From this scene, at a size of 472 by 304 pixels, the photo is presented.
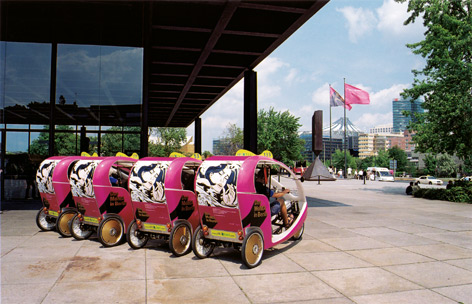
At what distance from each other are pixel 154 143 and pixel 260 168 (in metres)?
45.5

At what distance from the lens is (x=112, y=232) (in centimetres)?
712

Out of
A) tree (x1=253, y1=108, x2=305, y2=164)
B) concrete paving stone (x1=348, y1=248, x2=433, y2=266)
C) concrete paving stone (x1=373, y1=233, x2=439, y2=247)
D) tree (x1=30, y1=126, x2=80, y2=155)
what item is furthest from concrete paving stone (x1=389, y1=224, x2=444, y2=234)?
tree (x1=253, y1=108, x2=305, y2=164)

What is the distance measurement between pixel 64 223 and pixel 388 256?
6790 millimetres

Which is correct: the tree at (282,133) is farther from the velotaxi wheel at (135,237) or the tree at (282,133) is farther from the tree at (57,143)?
the velotaxi wheel at (135,237)

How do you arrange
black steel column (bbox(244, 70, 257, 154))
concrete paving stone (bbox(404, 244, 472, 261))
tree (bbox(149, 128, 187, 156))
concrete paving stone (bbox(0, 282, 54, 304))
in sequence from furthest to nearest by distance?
1. tree (bbox(149, 128, 187, 156))
2. black steel column (bbox(244, 70, 257, 154))
3. concrete paving stone (bbox(404, 244, 472, 261))
4. concrete paving stone (bbox(0, 282, 54, 304))

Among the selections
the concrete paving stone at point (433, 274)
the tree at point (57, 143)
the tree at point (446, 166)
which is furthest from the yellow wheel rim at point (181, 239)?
the tree at point (446, 166)

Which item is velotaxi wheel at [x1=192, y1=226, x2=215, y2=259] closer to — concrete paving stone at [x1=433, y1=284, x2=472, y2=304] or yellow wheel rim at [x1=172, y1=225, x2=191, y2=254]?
yellow wheel rim at [x1=172, y1=225, x2=191, y2=254]

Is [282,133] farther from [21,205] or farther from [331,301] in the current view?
[331,301]

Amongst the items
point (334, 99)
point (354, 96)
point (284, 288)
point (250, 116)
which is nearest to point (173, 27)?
point (250, 116)

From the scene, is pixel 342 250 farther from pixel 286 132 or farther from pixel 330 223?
pixel 286 132

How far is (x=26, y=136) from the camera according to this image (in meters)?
14.8

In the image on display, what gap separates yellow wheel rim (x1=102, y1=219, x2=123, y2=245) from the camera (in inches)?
275

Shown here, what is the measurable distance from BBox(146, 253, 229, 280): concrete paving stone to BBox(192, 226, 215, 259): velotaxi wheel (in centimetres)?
10

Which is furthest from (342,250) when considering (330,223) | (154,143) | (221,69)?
(154,143)
